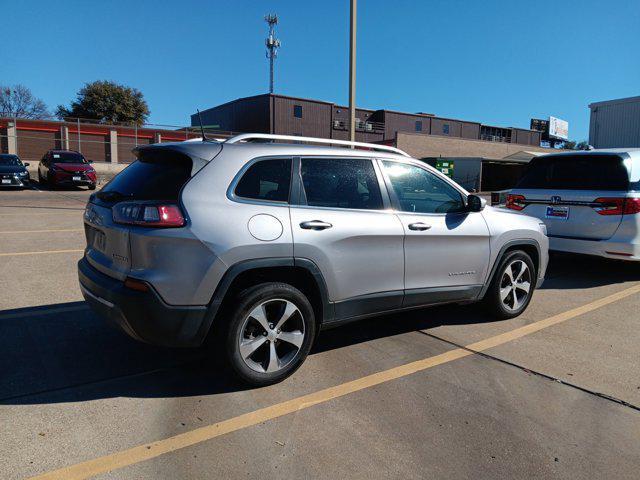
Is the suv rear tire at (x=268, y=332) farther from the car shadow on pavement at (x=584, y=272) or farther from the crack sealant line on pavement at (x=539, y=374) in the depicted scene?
the car shadow on pavement at (x=584, y=272)

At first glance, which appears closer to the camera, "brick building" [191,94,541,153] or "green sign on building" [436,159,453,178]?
"green sign on building" [436,159,453,178]

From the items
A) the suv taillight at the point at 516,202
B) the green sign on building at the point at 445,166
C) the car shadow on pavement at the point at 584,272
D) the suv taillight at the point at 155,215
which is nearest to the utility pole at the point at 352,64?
the suv taillight at the point at 516,202

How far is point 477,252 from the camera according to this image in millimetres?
4578

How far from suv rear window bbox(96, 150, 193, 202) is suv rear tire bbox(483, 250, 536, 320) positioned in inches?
125

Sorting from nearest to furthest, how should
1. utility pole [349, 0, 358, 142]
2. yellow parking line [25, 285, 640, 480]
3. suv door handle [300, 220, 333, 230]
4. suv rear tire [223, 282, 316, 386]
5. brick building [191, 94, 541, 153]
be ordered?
yellow parking line [25, 285, 640, 480]
suv rear tire [223, 282, 316, 386]
suv door handle [300, 220, 333, 230]
utility pole [349, 0, 358, 142]
brick building [191, 94, 541, 153]

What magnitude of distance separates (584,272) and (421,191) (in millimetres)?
4513

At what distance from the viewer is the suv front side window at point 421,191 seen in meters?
4.16

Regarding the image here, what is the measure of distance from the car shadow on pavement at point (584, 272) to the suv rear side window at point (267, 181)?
14.6 feet

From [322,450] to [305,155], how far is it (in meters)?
2.05

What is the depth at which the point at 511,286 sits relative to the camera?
5.07m

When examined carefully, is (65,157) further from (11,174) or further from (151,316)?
Answer: (151,316)

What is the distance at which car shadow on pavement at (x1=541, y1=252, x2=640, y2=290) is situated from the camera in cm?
675

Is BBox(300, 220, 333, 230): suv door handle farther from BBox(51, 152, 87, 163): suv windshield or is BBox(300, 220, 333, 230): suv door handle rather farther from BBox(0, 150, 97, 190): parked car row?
BBox(51, 152, 87, 163): suv windshield

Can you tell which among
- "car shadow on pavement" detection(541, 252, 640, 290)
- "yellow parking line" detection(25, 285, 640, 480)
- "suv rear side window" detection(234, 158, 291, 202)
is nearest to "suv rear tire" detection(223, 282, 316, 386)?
"yellow parking line" detection(25, 285, 640, 480)
